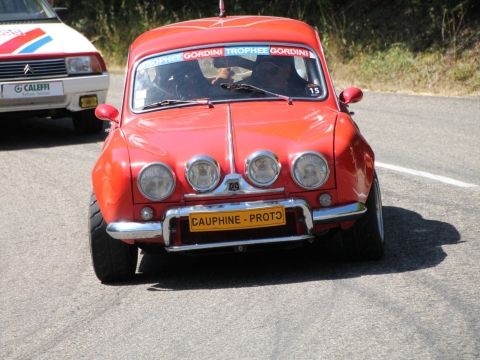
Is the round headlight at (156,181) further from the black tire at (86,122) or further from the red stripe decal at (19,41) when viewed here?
the black tire at (86,122)

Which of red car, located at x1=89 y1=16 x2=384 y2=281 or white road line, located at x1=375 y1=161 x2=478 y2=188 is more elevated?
red car, located at x1=89 y1=16 x2=384 y2=281

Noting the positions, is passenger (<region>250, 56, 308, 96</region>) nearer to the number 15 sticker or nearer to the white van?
the number 15 sticker

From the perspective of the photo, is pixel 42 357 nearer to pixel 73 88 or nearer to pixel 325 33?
pixel 73 88

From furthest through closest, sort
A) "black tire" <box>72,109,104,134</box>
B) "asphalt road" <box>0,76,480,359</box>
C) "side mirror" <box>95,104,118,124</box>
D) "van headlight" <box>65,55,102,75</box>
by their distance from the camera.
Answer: "black tire" <box>72,109,104,134</box>, "van headlight" <box>65,55,102,75</box>, "side mirror" <box>95,104,118,124</box>, "asphalt road" <box>0,76,480,359</box>

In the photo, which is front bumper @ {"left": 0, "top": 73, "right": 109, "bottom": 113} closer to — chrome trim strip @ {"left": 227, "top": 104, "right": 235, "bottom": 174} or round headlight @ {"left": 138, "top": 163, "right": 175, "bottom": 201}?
chrome trim strip @ {"left": 227, "top": 104, "right": 235, "bottom": 174}

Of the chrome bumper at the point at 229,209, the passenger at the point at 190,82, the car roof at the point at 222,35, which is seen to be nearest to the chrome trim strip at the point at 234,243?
the chrome bumper at the point at 229,209

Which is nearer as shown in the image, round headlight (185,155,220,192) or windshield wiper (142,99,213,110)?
round headlight (185,155,220,192)

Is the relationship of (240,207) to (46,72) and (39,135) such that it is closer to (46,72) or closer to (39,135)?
(46,72)

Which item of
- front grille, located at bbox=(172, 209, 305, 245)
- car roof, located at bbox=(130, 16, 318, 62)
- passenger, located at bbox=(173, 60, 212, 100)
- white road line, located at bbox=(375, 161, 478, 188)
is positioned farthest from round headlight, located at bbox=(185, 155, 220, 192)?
white road line, located at bbox=(375, 161, 478, 188)

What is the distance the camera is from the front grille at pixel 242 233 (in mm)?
7238

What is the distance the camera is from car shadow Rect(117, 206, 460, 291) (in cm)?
734

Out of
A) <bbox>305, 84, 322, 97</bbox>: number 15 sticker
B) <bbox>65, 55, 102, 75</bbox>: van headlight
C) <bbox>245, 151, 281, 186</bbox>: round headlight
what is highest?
<bbox>305, 84, 322, 97</bbox>: number 15 sticker

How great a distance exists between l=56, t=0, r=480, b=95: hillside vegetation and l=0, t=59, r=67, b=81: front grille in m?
4.71

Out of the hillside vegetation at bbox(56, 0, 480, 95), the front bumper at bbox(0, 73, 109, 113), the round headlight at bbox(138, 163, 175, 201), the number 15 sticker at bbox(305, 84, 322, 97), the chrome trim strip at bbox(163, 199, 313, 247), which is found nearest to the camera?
the chrome trim strip at bbox(163, 199, 313, 247)
